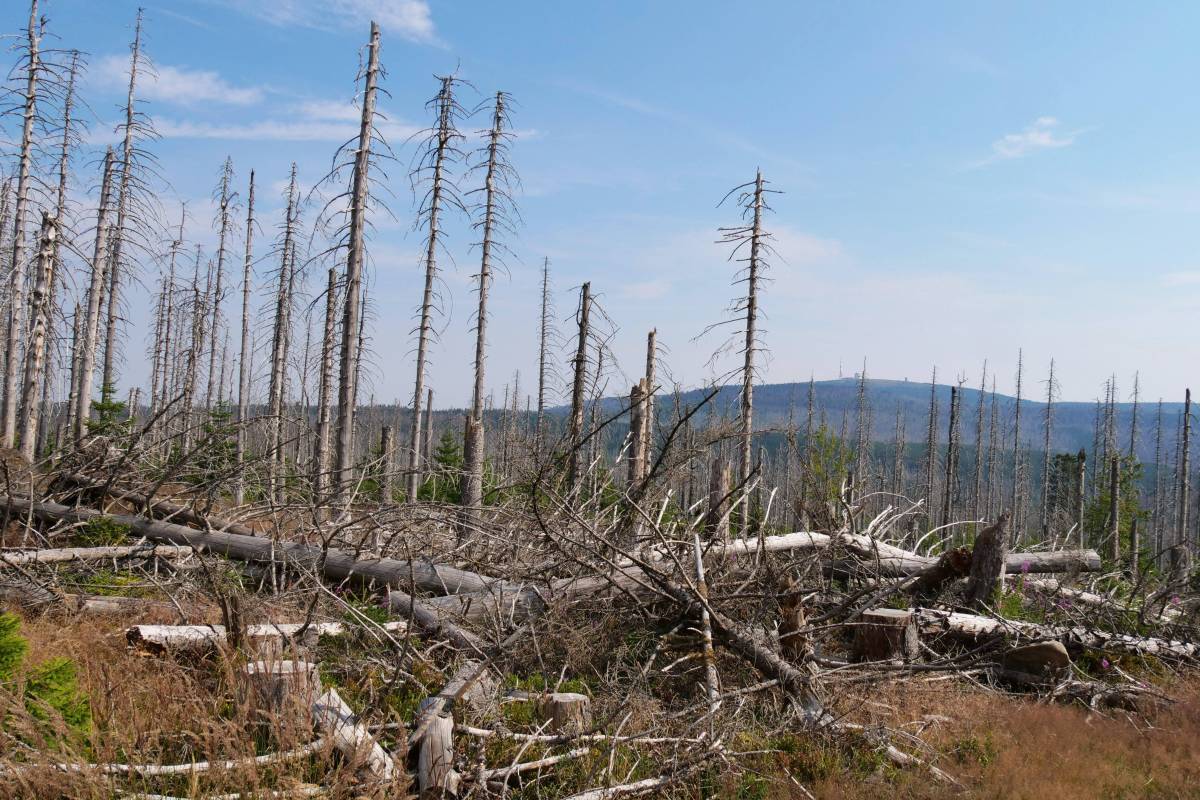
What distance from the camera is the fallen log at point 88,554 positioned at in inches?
301

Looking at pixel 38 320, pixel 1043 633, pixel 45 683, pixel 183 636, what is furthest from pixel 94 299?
pixel 1043 633

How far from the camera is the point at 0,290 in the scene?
2198 cm

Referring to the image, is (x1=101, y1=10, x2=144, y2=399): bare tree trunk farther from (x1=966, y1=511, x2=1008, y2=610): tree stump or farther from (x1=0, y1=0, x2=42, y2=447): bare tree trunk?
(x1=966, y1=511, x2=1008, y2=610): tree stump

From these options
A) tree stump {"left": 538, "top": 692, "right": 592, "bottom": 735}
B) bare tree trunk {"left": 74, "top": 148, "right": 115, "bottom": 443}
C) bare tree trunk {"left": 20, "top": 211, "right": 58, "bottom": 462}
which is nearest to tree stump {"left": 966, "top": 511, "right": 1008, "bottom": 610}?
tree stump {"left": 538, "top": 692, "right": 592, "bottom": 735}

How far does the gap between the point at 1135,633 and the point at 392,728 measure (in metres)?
7.84

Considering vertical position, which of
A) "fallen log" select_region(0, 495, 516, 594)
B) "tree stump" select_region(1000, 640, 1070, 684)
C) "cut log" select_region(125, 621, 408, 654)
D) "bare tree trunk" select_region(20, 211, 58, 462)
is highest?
"bare tree trunk" select_region(20, 211, 58, 462)

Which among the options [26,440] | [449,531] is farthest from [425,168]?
[449,531]

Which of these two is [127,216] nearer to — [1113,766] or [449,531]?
[449,531]

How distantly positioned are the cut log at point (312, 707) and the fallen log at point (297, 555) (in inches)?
86.5

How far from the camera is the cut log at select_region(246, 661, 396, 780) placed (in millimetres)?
4121

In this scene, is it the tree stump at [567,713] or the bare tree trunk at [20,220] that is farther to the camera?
the bare tree trunk at [20,220]

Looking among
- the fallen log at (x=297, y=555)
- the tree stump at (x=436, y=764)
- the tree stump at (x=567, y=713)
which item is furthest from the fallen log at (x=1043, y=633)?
the tree stump at (x=436, y=764)

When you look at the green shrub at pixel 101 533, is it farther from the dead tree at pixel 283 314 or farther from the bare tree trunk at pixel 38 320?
the dead tree at pixel 283 314

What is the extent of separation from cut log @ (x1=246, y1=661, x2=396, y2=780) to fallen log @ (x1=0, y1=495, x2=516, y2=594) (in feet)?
7.21
